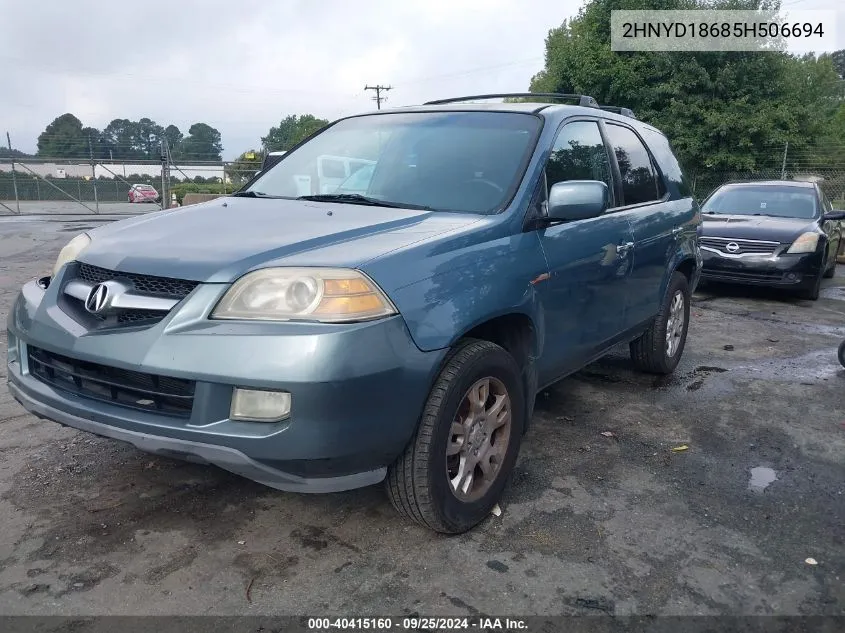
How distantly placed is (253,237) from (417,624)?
1517 millimetres

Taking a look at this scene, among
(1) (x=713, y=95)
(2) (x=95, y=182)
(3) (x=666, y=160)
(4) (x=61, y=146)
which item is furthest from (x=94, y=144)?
(3) (x=666, y=160)

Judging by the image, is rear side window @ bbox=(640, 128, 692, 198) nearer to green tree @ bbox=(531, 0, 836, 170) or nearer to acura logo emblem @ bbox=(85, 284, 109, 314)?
acura logo emblem @ bbox=(85, 284, 109, 314)

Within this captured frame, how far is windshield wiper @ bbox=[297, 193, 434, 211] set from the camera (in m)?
3.22

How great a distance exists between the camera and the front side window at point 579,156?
3488 millimetres

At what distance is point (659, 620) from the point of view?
235 centimetres

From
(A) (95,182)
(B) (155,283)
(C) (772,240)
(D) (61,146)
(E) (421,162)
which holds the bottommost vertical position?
(C) (772,240)

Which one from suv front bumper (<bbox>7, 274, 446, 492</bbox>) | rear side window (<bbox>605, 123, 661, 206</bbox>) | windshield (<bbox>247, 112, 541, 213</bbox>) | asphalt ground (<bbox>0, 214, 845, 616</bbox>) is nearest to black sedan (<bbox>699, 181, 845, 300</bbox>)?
rear side window (<bbox>605, 123, 661, 206</bbox>)

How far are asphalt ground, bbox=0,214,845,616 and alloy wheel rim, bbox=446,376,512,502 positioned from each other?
0.66 feet

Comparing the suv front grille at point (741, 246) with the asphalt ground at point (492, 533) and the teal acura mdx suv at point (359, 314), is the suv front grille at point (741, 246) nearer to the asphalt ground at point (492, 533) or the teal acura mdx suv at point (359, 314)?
Answer: the asphalt ground at point (492, 533)

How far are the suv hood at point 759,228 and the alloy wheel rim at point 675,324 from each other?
3.90 metres

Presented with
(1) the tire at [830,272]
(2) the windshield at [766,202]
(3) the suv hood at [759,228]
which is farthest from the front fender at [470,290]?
(1) the tire at [830,272]

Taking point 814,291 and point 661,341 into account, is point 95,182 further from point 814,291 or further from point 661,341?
point 661,341

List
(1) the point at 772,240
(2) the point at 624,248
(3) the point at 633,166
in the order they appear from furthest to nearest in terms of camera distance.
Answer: (1) the point at 772,240 → (3) the point at 633,166 → (2) the point at 624,248

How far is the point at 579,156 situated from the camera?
12.4ft
